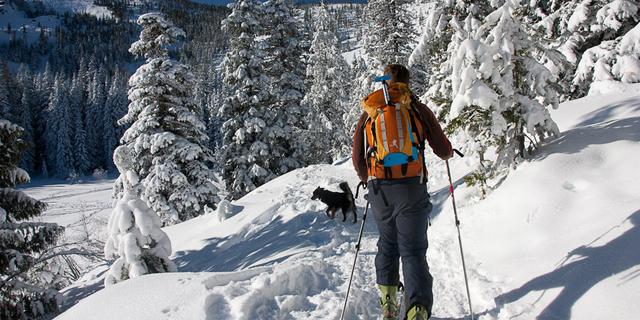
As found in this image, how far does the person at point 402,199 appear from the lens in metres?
3.53

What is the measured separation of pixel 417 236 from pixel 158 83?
57.5 ft

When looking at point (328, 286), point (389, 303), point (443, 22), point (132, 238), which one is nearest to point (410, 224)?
point (389, 303)

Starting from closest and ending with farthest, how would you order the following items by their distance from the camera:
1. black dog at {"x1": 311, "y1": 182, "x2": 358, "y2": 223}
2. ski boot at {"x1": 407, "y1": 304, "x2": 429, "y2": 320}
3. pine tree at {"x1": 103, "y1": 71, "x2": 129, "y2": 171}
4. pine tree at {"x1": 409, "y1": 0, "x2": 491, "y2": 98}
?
1. ski boot at {"x1": 407, "y1": 304, "x2": 429, "y2": 320}
2. black dog at {"x1": 311, "y1": 182, "x2": 358, "y2": 223}
3. pine tree at {"x1": 409, "y1": 0, "x2": 491, "y2": 98}
4. pine tree at {"x1": 103, "y1": 71, "x2": 129, "y2": 171}

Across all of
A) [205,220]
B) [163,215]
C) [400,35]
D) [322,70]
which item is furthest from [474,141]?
[322,70]

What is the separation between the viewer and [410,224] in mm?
3551

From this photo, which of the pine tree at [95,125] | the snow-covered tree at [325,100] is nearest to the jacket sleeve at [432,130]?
the snow-covered tree at [325,100]

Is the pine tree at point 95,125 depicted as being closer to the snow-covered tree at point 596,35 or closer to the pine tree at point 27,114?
the pine tree at point 27,114

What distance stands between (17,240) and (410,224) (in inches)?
415

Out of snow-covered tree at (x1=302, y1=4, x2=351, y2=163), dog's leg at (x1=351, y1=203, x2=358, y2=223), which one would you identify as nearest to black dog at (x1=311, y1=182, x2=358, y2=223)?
dog's leg at (x1=351, y1=203, x2=358, y2=223)

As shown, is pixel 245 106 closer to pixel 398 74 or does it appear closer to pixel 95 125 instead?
pixel 398 74

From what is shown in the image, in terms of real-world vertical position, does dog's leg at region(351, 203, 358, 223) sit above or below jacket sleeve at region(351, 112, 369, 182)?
below

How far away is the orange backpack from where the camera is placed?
3.60 metres

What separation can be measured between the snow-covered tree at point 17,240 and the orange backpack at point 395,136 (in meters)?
9.97

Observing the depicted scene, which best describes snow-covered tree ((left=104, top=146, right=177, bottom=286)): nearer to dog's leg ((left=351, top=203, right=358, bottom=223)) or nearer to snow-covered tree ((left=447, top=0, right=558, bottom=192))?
dog's leg ((left=351, top=203, right=358, bottom=223))
